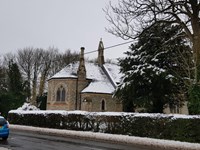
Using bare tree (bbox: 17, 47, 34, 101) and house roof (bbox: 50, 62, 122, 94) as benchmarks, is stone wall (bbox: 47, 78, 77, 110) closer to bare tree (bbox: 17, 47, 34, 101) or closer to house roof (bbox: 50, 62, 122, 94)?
house roof (bbox: 50, 62, 122, 94)

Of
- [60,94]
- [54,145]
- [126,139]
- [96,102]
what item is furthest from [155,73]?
[60,94]

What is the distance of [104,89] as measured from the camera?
43906 millimetres

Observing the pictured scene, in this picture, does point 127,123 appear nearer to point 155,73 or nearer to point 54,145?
point 54,145

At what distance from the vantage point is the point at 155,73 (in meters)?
28.6

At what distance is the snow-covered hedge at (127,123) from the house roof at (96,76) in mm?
15271

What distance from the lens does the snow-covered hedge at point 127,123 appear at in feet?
56.9

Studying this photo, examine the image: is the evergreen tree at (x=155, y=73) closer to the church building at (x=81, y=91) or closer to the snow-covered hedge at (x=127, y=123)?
the snow-covered hedge at (x=127, y=123)

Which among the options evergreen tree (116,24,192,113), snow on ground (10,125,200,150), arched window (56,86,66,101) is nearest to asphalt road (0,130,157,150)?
snow on ground (10,125,200,150)

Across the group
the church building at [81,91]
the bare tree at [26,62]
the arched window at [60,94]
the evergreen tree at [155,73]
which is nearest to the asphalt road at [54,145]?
the evergreen tree at [155,73]

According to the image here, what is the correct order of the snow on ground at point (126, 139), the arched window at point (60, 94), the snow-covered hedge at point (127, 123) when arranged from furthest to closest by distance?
the arched window at point (60, 94)
the snow-covered hedge at point (127, 123)
the snow on ground at point (126, 139)

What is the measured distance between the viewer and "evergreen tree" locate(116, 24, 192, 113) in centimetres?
2850

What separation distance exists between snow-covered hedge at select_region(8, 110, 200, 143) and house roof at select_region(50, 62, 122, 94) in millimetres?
15271

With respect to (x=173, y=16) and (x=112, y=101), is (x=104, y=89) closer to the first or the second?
(x=112, y=101)

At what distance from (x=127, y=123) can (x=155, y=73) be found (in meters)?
9.16
